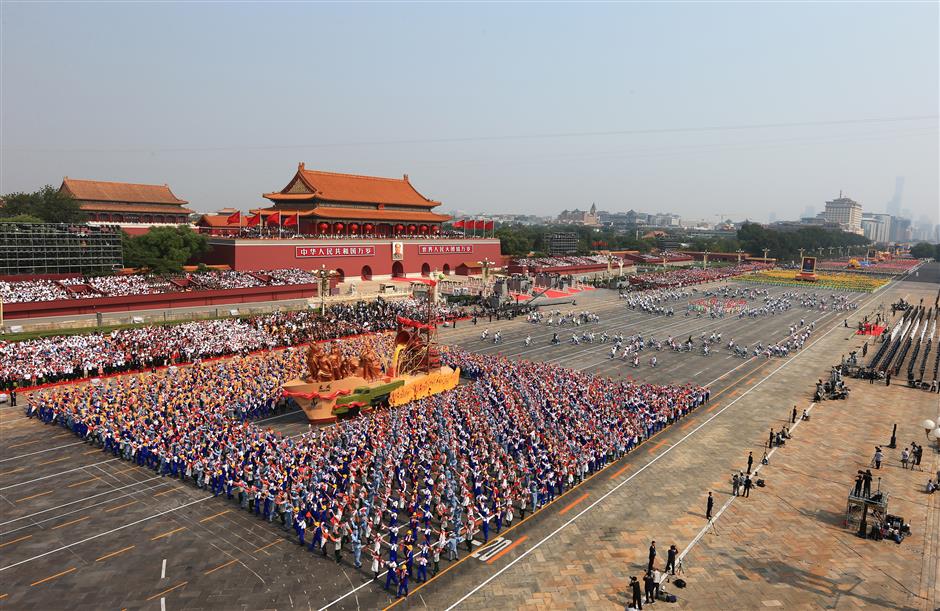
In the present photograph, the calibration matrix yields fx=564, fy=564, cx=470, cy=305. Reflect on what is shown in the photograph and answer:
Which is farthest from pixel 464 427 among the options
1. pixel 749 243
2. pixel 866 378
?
pixel 749 243

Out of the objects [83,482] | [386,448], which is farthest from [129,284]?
[386,448]

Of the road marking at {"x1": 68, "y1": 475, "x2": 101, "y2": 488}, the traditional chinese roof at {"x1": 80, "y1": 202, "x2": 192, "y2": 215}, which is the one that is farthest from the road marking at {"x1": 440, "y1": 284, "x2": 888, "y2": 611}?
the traditional chinese roof at {"x1": 80, "y1": 202, "x2": 192, "y2": 215}

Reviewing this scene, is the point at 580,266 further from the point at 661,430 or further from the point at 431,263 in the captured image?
the point at 661,430

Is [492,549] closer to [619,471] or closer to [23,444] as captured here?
[619,471]

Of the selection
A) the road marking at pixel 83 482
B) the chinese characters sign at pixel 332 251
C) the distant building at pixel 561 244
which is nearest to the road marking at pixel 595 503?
the road marking at pixel 83 482

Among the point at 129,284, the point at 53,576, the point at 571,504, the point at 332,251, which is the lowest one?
the point at 53,576
